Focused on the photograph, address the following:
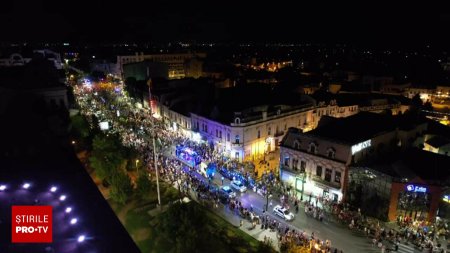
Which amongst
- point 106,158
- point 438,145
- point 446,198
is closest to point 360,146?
point 446,198

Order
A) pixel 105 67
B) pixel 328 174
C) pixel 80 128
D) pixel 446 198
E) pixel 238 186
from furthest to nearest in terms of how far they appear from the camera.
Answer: pixel 105 67
pixel 80 128
pixel 238 186
pixel 328 174
pixel 446 198

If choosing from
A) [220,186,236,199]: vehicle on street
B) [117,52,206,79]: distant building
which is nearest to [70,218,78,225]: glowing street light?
[220,186,236,199]: vehicle on street

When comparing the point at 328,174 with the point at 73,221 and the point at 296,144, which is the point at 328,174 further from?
the point at 73,221

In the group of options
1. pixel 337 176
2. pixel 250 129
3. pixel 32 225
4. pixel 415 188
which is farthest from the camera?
pixel 250 129

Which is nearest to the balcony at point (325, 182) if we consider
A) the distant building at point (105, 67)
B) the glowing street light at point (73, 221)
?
the glowing street light at point (73, 221)

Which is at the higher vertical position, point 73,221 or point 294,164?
point 294,164

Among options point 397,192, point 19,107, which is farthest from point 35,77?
point 397,192

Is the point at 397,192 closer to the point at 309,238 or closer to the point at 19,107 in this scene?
the point at 309,238

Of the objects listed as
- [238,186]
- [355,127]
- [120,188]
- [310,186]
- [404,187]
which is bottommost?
[238,186]
